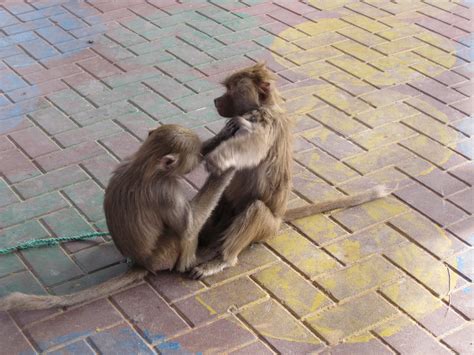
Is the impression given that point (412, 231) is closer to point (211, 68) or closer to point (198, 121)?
point (198, 121)

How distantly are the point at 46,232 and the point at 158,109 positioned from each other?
1.73m

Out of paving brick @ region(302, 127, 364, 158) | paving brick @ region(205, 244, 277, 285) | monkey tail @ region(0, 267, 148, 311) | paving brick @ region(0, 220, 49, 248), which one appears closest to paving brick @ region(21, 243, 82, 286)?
paving brick @ region(0, 220, 49, 248)

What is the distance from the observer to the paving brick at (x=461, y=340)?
13.4 ft

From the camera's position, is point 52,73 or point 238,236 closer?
point 238,236

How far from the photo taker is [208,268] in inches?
178

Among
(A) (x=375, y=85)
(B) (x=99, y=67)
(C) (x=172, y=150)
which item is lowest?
(B) (x=99, y=67)

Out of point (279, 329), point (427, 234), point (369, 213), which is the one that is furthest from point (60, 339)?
point (427, 234)

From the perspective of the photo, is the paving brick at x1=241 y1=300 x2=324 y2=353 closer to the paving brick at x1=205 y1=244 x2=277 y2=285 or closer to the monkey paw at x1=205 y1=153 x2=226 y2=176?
the paving brick at x1=205 y1=244 x2=277 y2=285

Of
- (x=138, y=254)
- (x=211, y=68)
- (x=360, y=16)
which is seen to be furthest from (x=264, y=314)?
(x=360, y=16)

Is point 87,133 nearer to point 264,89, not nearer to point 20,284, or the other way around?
point 20,284

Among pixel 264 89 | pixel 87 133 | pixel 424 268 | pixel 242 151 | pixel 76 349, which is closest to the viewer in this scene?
pixel 76 349

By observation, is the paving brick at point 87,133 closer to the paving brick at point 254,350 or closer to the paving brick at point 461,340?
the paving brick at point 254,350

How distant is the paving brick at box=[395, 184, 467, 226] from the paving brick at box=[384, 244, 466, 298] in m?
0.39

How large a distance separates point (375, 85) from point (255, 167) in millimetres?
2471
